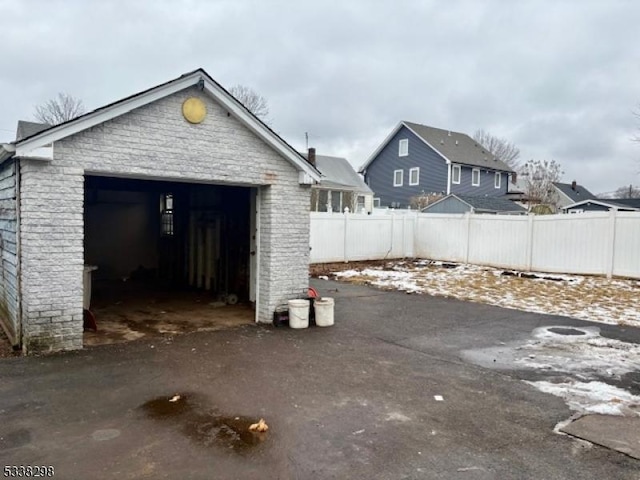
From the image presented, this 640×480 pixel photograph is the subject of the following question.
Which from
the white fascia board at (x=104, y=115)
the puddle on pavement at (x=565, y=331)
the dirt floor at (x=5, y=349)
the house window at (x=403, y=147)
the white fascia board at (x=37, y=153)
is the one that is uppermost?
the house window at (x=403, y=147)

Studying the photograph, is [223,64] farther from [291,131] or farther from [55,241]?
[55,241]

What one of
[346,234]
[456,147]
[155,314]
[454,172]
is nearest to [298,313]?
[155,314]

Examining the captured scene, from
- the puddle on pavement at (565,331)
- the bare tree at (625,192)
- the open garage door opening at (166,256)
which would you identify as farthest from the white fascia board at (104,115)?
the bare tree at (625,192)

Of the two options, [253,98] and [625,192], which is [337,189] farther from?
[625,192]

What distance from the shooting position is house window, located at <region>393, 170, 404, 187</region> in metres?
33.4

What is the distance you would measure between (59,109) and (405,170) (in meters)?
26.4

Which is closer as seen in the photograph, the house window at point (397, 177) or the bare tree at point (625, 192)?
the house window at point (397, 177)

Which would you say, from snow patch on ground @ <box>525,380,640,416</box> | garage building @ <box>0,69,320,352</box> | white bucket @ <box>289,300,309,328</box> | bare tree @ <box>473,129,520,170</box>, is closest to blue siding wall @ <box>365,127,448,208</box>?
bare tree @ <box>473,129,520,170</box>

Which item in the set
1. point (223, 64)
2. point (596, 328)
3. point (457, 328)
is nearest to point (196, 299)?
point (457, 328)

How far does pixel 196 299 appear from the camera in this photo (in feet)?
33.7

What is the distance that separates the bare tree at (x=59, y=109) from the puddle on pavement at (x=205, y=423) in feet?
112

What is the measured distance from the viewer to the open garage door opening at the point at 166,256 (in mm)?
8297

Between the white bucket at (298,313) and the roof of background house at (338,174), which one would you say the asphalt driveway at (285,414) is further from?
the roof of background house at (338,174)

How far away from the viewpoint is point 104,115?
6.07 meters
